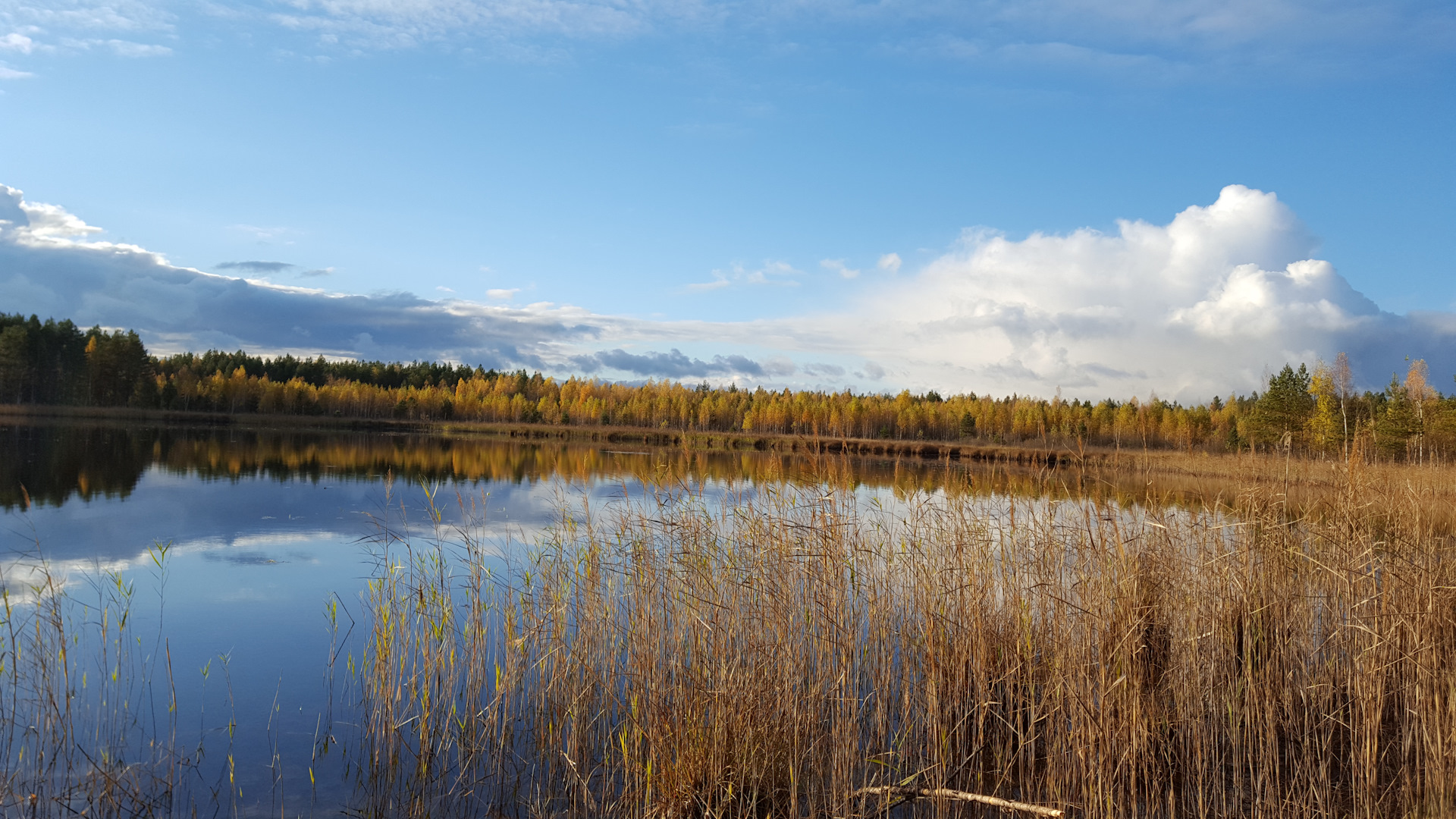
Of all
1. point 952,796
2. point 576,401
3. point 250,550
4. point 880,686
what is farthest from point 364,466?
point 576,401

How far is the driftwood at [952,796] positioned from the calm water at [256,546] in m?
2.47

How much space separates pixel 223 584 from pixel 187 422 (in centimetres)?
8030

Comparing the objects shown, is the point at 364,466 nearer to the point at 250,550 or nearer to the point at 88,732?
the point at 250,550

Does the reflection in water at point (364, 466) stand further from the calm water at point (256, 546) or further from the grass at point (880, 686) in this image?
the grass at point (880, 686)

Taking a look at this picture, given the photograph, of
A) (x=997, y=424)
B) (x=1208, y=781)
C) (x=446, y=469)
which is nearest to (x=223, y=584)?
(x=1208, y=781)

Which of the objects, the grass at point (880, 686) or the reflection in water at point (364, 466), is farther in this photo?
the reflection in water at point (364, 466)

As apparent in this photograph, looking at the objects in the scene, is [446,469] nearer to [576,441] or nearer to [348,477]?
[348,477]

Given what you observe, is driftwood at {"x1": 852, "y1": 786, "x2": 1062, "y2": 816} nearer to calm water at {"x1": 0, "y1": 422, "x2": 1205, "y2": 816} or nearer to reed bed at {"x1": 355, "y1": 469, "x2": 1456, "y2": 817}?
reed bed at {"x1": 355, "y1": 469, "x2": 1456, "y2": 817}

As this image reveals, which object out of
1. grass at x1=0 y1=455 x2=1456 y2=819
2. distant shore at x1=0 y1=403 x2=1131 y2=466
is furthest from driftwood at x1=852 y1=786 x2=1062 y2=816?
distant shore at x1=0 y1=403 x2=1131 y2=466

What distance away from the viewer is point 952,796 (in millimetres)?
4992

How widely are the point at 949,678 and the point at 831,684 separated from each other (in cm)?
108

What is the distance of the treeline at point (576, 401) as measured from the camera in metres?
61.6

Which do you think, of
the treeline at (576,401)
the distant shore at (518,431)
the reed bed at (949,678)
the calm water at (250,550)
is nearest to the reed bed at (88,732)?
the calm water at (250,550)

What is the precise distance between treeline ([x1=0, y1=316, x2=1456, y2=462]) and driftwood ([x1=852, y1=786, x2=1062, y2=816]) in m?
42.8
